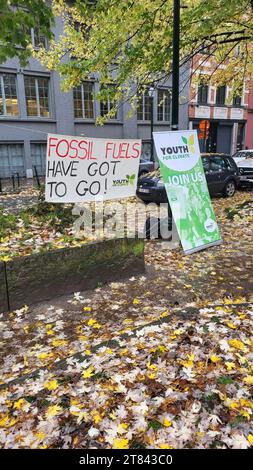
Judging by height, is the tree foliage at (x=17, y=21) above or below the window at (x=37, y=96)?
below

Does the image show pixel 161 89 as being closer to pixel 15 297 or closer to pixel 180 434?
pixel 15 297

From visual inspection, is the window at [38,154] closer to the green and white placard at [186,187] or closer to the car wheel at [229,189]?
the car wheel at [229,189]

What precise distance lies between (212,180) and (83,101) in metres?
13.6

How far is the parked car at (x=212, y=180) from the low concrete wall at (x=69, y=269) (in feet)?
20.0

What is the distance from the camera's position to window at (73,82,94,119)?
73.7 feet

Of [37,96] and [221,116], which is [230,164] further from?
[221,116]

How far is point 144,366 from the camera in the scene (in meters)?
3.14

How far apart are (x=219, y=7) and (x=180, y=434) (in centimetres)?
967

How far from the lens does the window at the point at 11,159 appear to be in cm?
2052

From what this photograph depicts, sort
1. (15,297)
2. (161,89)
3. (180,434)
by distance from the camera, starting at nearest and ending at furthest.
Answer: (180,434), (15,297), (161,89)

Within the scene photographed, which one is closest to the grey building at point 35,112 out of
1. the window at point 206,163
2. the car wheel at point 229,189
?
the window at point 206,163

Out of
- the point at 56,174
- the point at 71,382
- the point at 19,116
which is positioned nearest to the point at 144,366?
the point at 71,382

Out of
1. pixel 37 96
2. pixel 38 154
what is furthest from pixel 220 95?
pixel 38 154

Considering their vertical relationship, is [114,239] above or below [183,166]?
below
